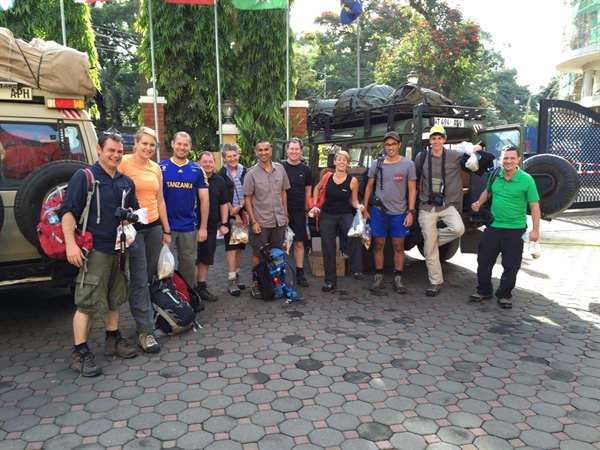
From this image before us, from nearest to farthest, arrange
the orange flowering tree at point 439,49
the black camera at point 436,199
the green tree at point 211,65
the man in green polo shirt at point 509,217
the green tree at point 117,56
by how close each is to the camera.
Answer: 1. the man in green polo shirt at point 509,217
2. the black camera at point 436,199
3. the green tree at point 211,65
4. the orange flowering tree at point 439,49
5. the green tree at point 117,56

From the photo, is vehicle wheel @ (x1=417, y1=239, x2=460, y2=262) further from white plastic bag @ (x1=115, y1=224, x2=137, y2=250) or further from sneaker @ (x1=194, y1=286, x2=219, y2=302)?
white plastic bag @ (x1=115, y1=224, x2=137, y2=250)

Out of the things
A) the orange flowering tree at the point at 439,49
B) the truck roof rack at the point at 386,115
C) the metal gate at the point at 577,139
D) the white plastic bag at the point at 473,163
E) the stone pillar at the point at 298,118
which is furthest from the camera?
the orange flowering tree at the point at 439,49

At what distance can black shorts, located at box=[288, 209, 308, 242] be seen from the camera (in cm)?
601

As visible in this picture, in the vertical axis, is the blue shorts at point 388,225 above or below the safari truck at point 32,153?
below

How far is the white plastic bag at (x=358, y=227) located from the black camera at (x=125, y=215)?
2792 mm

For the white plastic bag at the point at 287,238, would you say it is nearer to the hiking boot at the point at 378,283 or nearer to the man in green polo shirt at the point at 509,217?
the hiking boot at the point at 378,283

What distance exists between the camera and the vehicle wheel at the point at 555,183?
6777 mm

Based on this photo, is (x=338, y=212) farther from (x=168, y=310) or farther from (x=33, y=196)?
(x=33, y=196)

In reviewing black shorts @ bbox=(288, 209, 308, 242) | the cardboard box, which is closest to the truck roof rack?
black shorts @ bbox=(288, 209, 308, 242)

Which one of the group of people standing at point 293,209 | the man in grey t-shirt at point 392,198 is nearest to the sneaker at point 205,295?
the group of people standing at point 293,209

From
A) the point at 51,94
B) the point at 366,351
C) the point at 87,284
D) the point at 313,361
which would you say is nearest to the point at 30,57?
the point at 51,94

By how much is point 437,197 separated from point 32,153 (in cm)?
437

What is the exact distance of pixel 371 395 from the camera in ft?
10.9

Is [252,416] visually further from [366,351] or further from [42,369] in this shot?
[42,369]
